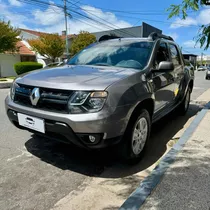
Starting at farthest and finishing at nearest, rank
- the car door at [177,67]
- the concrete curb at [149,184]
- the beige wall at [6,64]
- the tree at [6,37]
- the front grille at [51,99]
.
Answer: the beige wall at [6,64] < the tree at [6,37] < the car door at [177,67] < the front grille at [51,99] < the concrete curb at [149,184]

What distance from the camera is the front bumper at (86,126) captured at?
264 centimetres

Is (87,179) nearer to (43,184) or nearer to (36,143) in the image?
(43,184)

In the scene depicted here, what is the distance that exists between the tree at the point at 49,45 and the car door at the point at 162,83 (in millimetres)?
26839

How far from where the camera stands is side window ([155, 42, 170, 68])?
13.2 ft

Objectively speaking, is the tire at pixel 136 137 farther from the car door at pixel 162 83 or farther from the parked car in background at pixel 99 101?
the car door at pixel 162 83

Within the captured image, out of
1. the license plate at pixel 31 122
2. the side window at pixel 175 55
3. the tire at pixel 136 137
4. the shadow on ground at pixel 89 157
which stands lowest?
the shadow on ground at pixel 89 157

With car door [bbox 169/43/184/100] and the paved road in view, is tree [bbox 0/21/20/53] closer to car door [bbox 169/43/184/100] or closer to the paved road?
the paved road

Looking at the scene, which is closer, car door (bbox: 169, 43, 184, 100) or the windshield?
the windshield

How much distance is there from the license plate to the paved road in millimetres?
600

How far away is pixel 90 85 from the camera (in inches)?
107

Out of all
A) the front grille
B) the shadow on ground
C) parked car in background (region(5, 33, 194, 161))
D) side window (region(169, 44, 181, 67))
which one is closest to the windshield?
parked car in background (region(5, 33, 194, 161))

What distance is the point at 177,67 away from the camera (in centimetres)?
519

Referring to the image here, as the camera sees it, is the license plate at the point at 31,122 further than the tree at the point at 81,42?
No

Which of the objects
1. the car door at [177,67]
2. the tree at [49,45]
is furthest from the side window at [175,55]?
the tree at [49,45]
